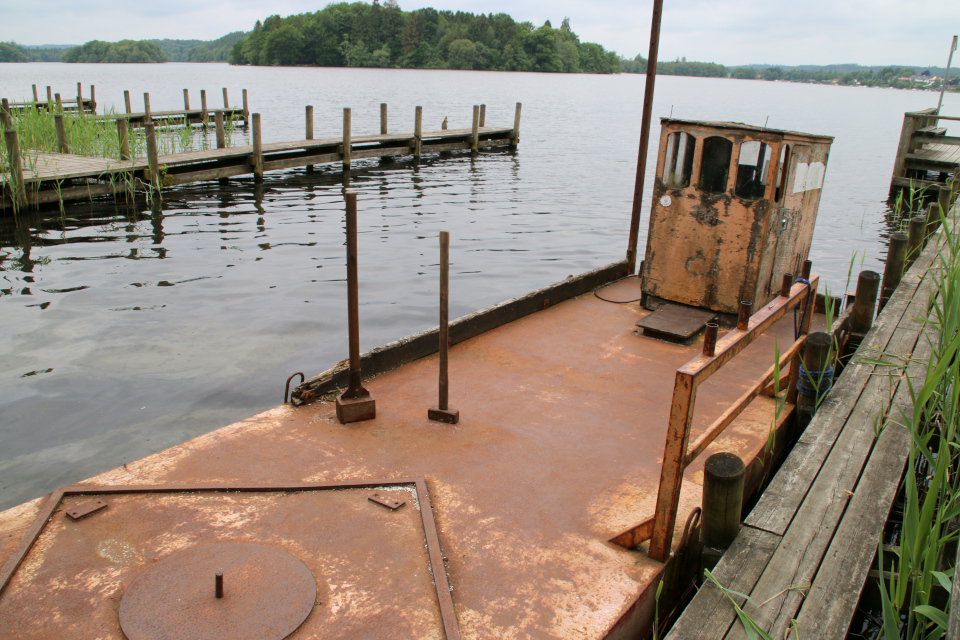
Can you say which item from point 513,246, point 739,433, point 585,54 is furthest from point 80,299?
point 585,54

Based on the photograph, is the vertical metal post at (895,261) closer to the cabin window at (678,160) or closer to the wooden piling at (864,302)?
the wooden piling at (864,302)

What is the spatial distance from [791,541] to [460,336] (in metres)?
3.31

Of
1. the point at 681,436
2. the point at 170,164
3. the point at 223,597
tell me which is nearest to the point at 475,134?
the point at 170,164

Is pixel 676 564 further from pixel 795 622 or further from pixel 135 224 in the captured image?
pixel 135 224

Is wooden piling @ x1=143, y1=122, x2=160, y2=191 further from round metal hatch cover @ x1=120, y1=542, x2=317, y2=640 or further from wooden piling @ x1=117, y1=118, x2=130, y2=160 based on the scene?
round metal hatch cover @ x1=120, y1=542, x2=317, y2=640

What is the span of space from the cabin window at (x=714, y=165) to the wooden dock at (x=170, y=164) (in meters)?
12.1

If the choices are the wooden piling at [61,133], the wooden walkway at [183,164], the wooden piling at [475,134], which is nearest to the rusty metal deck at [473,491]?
the wooden walkway at [183,164]

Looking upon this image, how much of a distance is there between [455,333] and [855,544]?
343 centimetres

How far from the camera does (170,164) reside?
54.5 ft

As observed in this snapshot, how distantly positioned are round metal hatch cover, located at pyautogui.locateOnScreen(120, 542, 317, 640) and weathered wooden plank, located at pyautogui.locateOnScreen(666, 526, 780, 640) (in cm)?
147

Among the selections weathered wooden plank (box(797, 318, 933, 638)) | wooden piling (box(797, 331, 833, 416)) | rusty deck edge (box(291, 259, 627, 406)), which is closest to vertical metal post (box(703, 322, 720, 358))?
weathered wooden plank (box(797, 318, 933, 638))

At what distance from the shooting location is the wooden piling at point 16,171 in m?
12.0

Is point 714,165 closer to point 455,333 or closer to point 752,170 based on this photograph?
point 752,170

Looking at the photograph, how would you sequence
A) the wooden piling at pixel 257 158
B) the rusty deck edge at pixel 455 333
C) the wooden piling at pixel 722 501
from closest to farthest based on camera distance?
the wooden piling at pixel 722 501 < the rusty deck edge at pixel 455 333 < the wooden piling at pixel 257 158
